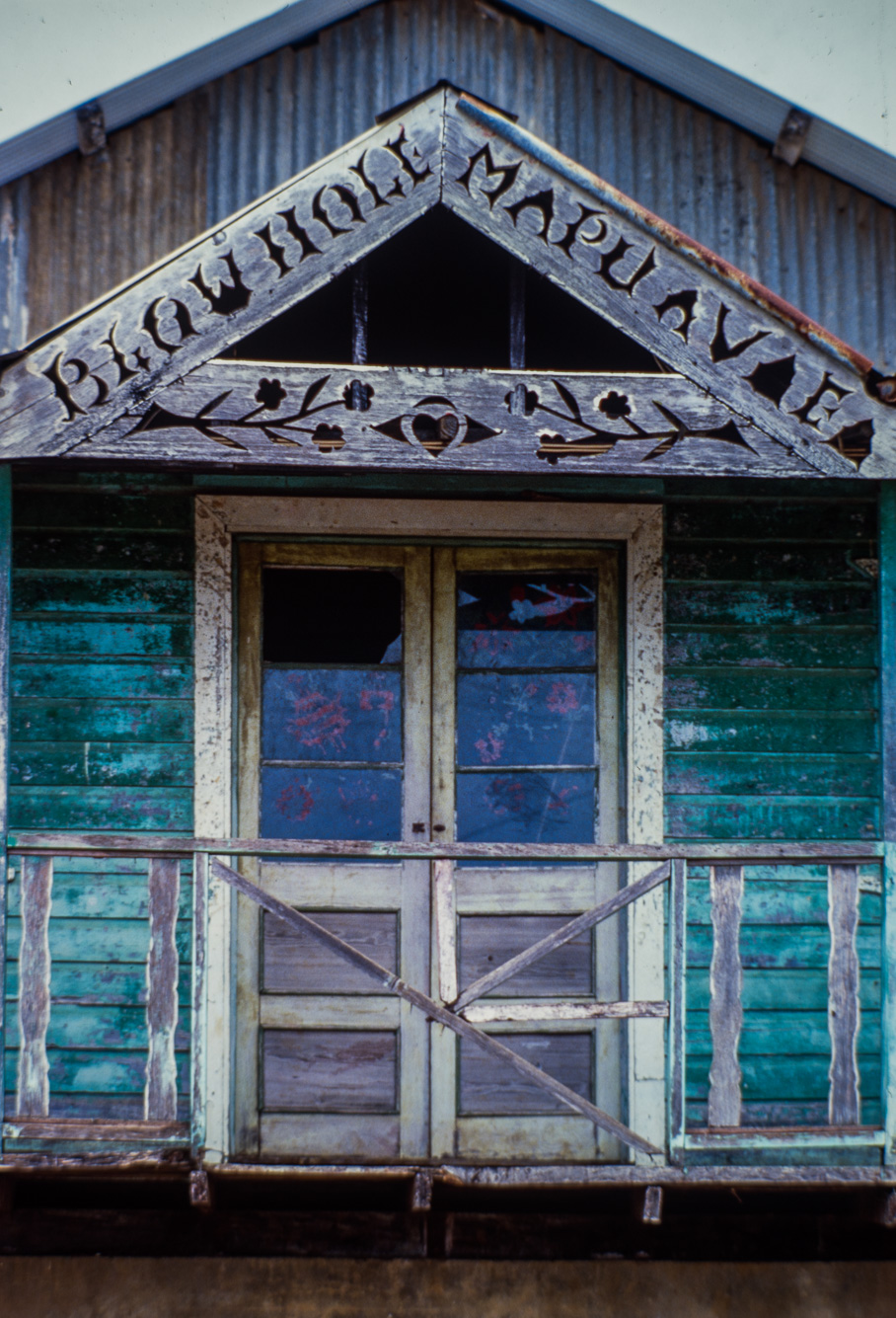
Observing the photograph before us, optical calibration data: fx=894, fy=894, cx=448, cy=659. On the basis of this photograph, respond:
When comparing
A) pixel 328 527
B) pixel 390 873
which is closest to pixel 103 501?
pixel 328 527

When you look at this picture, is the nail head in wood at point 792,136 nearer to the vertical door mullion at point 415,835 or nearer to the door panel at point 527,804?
the door panel at point 527,804

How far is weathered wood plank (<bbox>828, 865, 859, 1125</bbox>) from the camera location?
111 inches

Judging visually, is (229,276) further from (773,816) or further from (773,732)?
(773,816)

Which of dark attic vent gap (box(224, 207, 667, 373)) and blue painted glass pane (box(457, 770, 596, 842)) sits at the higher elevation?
dark attic vent gap (box(224, 207, 667, 373))

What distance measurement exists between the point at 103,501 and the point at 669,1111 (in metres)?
2.85

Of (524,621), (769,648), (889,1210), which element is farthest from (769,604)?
(889,1210)

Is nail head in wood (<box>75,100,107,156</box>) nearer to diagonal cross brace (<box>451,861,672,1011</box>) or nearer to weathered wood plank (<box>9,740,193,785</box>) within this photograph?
weathered wood plank (<box>9,740,193,785</box>)

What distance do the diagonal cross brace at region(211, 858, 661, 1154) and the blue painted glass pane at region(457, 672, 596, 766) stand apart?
100cm

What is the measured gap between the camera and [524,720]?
3.47 metres

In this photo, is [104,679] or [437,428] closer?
[437,428]

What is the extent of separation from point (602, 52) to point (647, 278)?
93.5 inches

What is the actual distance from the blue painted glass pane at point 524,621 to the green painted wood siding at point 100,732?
1.07 metres

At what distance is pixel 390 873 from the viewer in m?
3.36

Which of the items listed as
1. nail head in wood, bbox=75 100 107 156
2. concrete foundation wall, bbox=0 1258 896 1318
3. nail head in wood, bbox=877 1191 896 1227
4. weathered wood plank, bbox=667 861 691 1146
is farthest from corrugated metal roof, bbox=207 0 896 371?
concrete foundation wall, bbox=0 1258 896 1318
